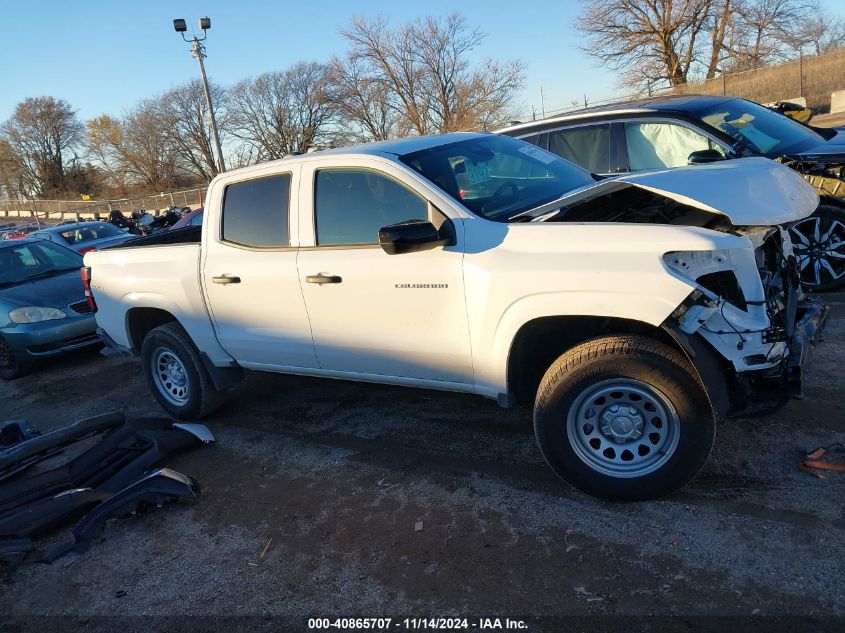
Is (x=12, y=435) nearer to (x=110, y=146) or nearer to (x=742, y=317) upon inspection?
(x=742, y=317)

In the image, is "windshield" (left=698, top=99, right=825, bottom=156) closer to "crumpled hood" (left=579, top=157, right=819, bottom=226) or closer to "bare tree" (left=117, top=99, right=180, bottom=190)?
"crumpled hood" (left=579, top=157, right=819, bottom=226)

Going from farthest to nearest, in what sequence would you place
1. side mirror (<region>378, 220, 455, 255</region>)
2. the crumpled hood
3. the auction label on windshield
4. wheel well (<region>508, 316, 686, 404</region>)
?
side mirror (<region>378, 220, 455, 255</region>) → wheel well (<region>508, 316, 686, 404</region>) → the crumpled hood → the auction label on windshield

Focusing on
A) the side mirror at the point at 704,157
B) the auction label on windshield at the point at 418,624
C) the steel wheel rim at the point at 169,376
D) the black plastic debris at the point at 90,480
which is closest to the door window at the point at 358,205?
the black plastic debris at the point at 90,480

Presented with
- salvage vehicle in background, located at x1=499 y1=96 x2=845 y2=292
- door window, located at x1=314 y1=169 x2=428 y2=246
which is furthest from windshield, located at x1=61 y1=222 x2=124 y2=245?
door window, located at x1=314 y1=169 x2=428 y2=246

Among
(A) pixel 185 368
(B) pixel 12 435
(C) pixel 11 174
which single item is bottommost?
(B) pixel 12 435

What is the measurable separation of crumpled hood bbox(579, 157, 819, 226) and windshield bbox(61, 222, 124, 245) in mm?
13757

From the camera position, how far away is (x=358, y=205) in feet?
13.5

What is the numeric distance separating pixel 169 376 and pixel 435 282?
2944mm

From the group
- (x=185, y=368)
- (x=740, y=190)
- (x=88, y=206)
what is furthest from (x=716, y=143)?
(x=88, y=206)

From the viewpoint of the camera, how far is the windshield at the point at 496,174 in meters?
3.87

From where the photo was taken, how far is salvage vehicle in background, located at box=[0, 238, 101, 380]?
7.66 metres

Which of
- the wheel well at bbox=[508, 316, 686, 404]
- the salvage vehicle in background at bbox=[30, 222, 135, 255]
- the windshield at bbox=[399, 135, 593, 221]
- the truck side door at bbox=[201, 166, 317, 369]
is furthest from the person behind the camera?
the salvage vehicle in background at bbox=[30, 222, 135, 255]

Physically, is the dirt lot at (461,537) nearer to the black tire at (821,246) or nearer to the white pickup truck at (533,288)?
the white pickup truck at (533,288)

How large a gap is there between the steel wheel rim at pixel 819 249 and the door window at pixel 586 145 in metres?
1.84
